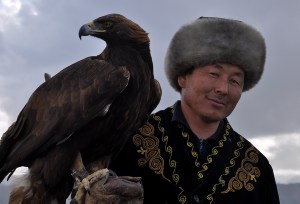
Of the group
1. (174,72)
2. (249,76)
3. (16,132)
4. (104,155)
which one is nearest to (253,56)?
(249,76)

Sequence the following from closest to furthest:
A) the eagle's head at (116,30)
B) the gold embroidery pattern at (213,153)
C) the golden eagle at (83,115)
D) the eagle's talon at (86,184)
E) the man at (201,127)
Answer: the eagle's talon at (86,184) → the golden eagle at (83,115) → the eagle's head at (116,30) → the man at (201,127) → the gold embroidery pattern at (213,153)

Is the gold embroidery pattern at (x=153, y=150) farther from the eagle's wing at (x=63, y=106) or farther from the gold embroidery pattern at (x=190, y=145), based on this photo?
the eagle's wing at (x=63, y=106)

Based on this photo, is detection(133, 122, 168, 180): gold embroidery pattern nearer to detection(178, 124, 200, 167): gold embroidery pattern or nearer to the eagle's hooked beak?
detection(178, 124, 200, 167): gold embroidery pattern

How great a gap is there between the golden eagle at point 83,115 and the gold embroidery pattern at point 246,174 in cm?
131

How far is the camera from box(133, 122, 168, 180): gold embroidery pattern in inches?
306

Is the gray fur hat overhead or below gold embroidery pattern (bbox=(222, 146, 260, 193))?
overhead

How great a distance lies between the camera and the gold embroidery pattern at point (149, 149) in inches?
306

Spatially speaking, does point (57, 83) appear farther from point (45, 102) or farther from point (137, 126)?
point (137, 126)

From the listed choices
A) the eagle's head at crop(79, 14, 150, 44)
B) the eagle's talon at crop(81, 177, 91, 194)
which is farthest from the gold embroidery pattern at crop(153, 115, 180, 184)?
the eagle's talon at crop(81, 177, 91, 194)

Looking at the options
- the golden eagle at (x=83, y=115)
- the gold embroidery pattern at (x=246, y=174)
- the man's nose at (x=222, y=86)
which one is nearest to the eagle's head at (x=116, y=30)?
the golden eagle at (x=83, y=115)

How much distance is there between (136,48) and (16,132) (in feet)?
4.87

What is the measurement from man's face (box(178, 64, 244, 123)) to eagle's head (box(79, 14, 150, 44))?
0.70m

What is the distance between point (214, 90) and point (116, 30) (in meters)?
1.19

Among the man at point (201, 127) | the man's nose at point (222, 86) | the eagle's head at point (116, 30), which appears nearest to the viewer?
the eagle's head at point (116, 30)
